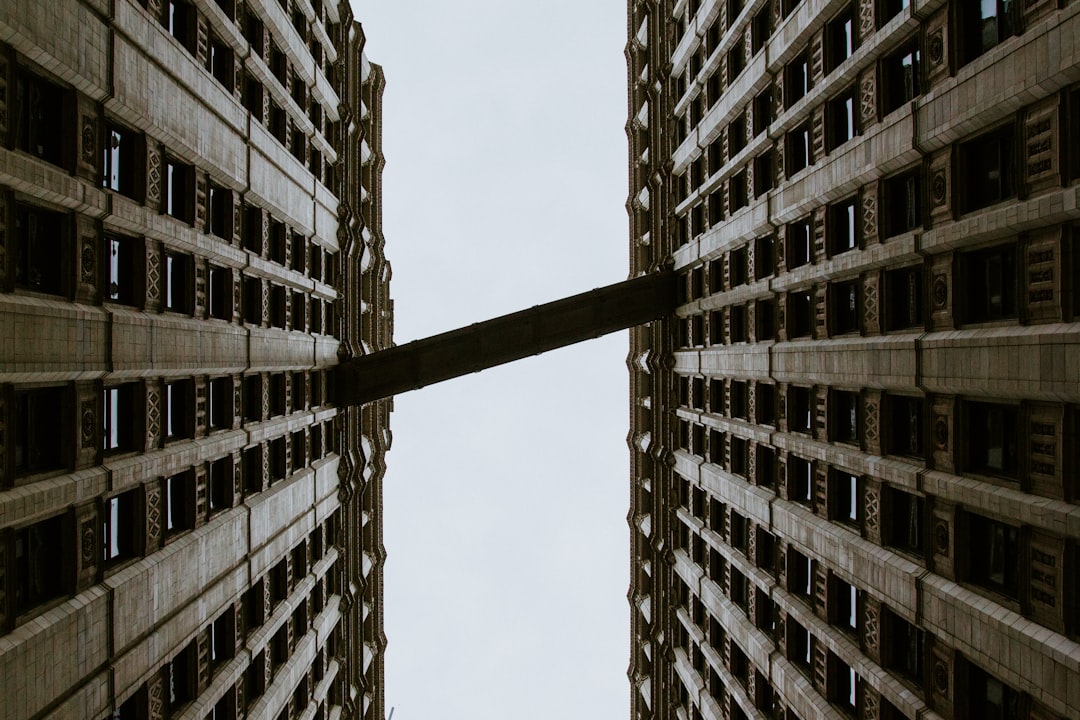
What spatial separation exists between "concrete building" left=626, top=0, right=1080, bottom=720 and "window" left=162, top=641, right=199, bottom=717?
17091 mm

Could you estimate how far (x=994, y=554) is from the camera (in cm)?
1511

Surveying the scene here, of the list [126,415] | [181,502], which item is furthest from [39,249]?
[181,502]

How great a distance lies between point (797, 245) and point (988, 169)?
9.57m

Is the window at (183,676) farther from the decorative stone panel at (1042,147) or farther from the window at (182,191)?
the decorative stone panel at (1042,147)

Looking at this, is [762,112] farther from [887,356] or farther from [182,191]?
[182,191]

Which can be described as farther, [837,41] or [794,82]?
[794,82]

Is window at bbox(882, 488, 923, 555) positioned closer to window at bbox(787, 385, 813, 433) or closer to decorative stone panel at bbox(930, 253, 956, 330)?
decorative stone panel at bbox(930, 253, 956, 330)

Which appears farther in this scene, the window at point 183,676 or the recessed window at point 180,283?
the recessed window at point 180,283

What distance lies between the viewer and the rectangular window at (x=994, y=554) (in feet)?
47.4

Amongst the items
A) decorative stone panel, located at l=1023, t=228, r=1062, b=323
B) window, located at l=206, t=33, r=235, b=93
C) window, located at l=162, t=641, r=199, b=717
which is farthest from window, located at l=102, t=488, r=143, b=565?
decorative stone panel, located at l=1023, t=228, r=1062, b=323

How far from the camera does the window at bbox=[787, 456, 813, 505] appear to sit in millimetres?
24547

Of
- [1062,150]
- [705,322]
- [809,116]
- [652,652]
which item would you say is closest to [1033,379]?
[1062,150]

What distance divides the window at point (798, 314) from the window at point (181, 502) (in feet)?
59.5

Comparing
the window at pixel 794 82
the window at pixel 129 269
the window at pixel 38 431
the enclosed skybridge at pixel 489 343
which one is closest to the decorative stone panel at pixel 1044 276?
the window at pixel 794 82
